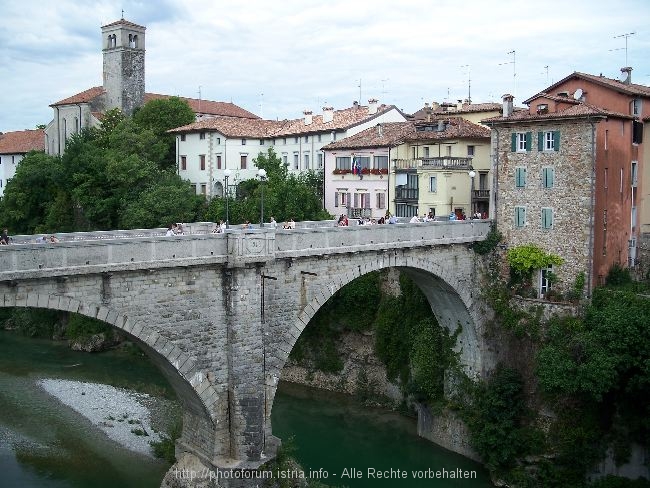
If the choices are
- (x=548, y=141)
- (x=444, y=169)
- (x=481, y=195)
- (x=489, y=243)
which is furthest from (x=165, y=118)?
(x=548, y=141)

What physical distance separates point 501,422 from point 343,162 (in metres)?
→ 22.3

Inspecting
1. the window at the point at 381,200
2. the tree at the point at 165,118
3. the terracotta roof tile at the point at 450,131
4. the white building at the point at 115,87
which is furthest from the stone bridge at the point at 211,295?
the white building at the point at 115,87

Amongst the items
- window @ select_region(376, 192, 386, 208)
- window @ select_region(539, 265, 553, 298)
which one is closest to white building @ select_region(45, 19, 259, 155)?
window @ select_region(376, 192, 386, 208)

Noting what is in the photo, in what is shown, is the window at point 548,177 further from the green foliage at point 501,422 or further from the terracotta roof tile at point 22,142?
the terracotta roof tile at point 22,142

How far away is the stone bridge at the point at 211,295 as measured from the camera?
17828 mm

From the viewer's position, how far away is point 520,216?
2997 cm

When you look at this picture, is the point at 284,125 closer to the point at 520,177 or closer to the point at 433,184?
the point at 433,184

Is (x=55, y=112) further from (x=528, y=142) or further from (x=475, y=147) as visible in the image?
(x=528, y=142)

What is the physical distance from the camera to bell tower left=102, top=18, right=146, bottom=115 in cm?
6312

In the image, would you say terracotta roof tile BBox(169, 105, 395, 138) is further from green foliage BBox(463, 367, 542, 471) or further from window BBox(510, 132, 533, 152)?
green foliage BBox(463, 367, 542, 471)

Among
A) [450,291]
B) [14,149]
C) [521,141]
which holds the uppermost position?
[14,149]

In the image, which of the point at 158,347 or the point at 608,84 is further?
the point at 608,84

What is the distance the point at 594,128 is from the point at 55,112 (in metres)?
54.5

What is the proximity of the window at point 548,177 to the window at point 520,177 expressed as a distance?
36.5 inches
